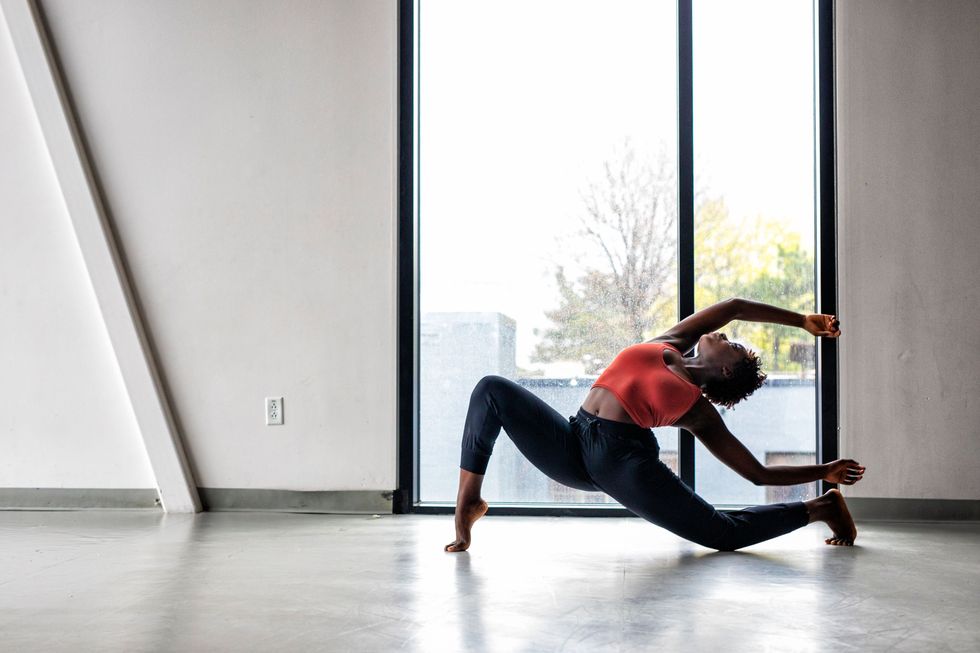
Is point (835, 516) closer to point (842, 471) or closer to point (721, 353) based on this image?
point (842, 471)

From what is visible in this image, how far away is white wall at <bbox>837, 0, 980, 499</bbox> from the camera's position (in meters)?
3.41

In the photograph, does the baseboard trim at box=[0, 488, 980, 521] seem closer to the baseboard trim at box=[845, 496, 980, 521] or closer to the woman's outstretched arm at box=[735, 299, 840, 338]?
the baseboard trim at box=[845, 496, 980, 521]

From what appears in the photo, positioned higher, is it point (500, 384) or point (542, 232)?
point (542, 232)

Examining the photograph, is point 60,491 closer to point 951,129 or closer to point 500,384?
point 500,384

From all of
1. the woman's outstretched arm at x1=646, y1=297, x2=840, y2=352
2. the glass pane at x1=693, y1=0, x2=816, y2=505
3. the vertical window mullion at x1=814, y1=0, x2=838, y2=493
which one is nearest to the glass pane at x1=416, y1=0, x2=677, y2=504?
the glass pane at x1=693, y1=0, x2=816, y2=505

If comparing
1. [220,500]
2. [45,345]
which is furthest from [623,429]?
[45,345]

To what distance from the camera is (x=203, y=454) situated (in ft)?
12.4

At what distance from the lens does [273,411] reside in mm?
3734

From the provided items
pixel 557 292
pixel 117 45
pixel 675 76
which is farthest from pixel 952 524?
pixel 117 45

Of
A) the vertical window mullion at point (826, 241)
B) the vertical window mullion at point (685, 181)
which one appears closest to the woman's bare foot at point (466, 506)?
the vertical window mullion at point (685, 181)

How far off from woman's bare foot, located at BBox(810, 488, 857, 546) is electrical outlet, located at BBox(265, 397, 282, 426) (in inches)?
85.1

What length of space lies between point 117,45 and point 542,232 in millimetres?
2067

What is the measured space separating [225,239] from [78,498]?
133cm

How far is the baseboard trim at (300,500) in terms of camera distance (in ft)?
12.0
